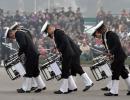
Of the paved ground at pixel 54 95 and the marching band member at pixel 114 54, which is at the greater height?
the marching band member at pixel 114 54

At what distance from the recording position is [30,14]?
28.0m

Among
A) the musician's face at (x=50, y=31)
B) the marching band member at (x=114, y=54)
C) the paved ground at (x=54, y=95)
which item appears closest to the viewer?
the paved ground at (x=54, y=95)

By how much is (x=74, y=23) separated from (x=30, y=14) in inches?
87.9

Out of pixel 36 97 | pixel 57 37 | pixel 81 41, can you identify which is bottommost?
pixel 81 41

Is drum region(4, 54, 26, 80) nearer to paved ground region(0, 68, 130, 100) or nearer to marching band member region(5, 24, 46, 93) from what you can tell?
marching band member region(5, 24, 46, 93)

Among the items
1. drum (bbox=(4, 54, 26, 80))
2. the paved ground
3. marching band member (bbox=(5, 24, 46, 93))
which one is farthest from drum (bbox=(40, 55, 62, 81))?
drum (bbox=(4, 54, 26, 80))

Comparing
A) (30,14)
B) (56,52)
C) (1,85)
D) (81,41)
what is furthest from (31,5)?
(56,52)

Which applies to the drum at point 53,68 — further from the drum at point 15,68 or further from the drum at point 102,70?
the drum at point 102,70

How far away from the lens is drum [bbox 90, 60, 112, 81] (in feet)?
43.2

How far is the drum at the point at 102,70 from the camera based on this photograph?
519 inches

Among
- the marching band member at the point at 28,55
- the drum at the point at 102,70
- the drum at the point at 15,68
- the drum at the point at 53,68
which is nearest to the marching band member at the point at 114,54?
the drum at the point at 102,70

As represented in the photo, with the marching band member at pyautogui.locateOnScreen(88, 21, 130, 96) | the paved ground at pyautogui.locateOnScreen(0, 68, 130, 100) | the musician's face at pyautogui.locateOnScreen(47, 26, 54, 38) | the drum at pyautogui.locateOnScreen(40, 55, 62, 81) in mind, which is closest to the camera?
the paved ground at pyautogui.locateOnScreen(0, 68, 130, 100)

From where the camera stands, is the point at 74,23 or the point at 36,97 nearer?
the point at 36,97

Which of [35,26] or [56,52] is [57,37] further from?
[35,26]
